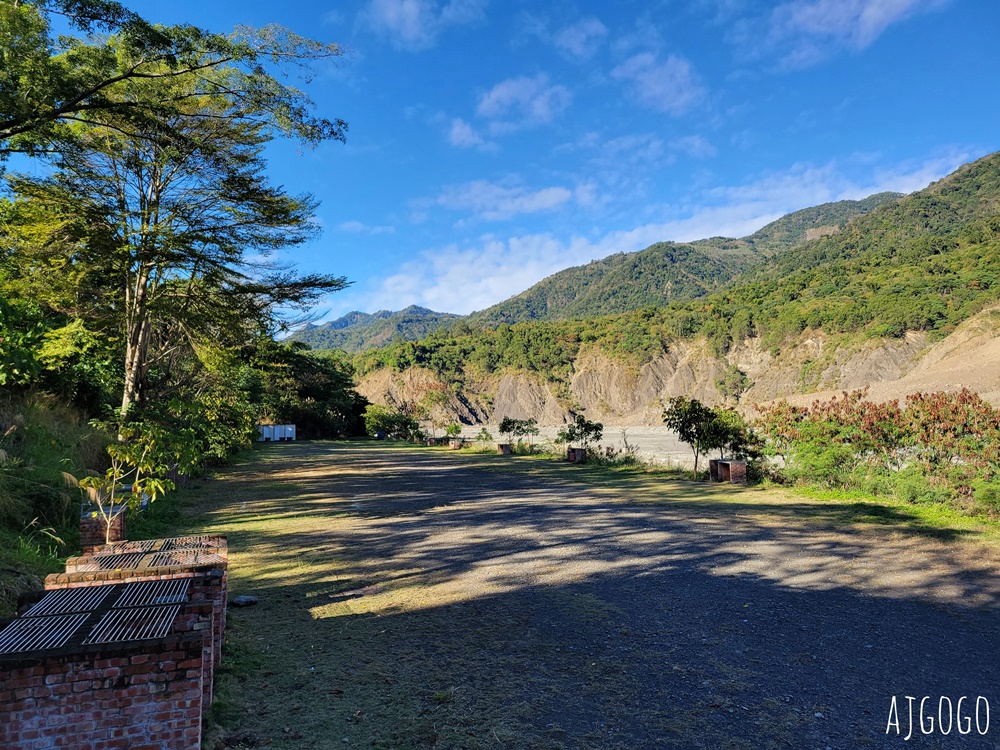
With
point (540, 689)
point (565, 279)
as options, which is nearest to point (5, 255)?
point (540, 689)

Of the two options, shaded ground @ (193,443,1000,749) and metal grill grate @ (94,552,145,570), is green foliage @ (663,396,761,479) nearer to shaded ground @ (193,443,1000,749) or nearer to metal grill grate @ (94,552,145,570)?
shaded ground @ (193,443,1000,749)

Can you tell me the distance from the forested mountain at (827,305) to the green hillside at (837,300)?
0.62ft

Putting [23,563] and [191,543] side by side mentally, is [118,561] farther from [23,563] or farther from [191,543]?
[23,563]

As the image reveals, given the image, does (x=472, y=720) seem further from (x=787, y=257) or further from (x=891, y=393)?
(x=787, y=257)

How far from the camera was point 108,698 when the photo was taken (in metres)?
2.26

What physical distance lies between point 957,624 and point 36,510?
9168mm

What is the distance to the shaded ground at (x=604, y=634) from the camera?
282 centimetres

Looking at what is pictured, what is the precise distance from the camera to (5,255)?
10.7 meters

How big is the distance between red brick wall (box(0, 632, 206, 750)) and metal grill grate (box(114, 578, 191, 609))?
17.6 inches

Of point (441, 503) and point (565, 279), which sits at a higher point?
point (565, 279)

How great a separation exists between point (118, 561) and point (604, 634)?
327 cm

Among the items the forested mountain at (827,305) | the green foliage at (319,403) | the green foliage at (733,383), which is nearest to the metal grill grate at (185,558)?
the green foliage at (319,403)

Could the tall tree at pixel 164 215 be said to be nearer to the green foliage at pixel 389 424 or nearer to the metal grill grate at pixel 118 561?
the metal grill grate at pixel 118 561

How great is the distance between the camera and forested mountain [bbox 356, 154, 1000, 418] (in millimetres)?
64425
